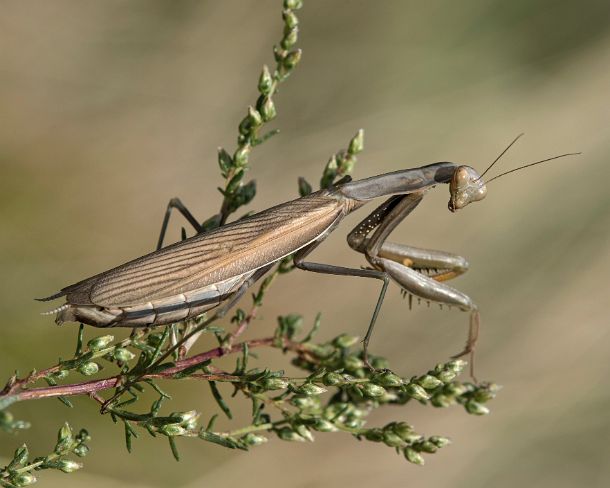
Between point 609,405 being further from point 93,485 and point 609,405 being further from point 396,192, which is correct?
point 93,485

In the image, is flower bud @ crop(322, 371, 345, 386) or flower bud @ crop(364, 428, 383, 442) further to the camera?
flower bud @ crop(364, 428, 383, 442)

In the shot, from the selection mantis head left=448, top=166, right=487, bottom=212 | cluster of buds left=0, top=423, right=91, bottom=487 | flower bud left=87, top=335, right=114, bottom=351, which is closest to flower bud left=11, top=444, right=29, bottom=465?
cluster of buds left=0, top=423, right=91, bottom=487

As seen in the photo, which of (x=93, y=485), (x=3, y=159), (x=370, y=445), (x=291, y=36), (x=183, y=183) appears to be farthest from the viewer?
(x=183, y=183)

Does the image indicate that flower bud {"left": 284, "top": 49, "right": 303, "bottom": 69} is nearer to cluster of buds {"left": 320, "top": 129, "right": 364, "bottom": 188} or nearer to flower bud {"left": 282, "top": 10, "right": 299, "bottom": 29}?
flower bud {"left": 282, "top": 10, "right": 299, "bottom": 29}

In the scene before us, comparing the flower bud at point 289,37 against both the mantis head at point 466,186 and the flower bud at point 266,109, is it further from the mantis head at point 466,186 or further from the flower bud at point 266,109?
the mantis head at point 466,186

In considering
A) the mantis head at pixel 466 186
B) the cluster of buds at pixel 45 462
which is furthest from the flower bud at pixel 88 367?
the mantis head at pixel 466 186

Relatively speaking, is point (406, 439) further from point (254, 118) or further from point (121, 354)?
point (254, 118)

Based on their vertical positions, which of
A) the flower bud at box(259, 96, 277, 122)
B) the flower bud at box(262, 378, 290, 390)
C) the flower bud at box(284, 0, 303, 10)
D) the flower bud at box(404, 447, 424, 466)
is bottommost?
the flower bud at box(404, 447, 424, 466)

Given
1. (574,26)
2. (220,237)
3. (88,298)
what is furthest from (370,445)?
(574,26)
